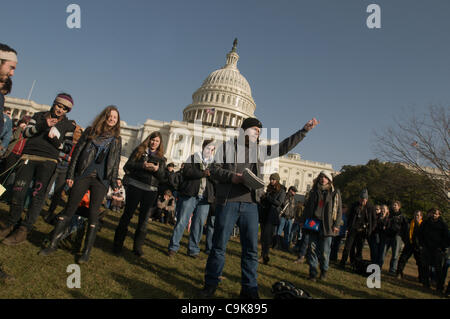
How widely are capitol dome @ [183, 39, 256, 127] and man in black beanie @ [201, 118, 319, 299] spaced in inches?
2690

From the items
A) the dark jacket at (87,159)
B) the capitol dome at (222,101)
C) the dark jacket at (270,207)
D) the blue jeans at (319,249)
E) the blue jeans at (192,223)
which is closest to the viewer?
the dark jacket at (87,159)

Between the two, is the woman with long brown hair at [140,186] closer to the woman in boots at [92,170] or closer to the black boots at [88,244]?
the woman in boots at [92,170]

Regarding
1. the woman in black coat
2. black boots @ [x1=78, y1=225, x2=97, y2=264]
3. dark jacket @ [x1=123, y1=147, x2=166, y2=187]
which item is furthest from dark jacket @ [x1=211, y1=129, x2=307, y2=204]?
the woman in black coat

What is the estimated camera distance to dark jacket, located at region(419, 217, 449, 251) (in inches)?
291

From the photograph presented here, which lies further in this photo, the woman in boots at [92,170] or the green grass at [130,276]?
the woman in boots at [92,170]

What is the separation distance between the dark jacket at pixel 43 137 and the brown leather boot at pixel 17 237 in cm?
114

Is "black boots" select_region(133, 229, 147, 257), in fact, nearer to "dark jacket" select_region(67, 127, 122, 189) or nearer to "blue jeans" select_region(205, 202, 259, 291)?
"dark jacket" select_region(67, 127, 122, 189)

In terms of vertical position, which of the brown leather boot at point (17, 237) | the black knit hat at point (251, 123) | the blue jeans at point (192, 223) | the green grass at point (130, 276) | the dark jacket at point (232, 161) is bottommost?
the green grass at point (130, 276)

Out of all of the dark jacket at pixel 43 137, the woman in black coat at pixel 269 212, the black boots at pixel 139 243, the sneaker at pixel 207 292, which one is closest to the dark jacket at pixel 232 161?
the sneaker at pixel 207 292

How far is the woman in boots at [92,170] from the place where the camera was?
4.12m
